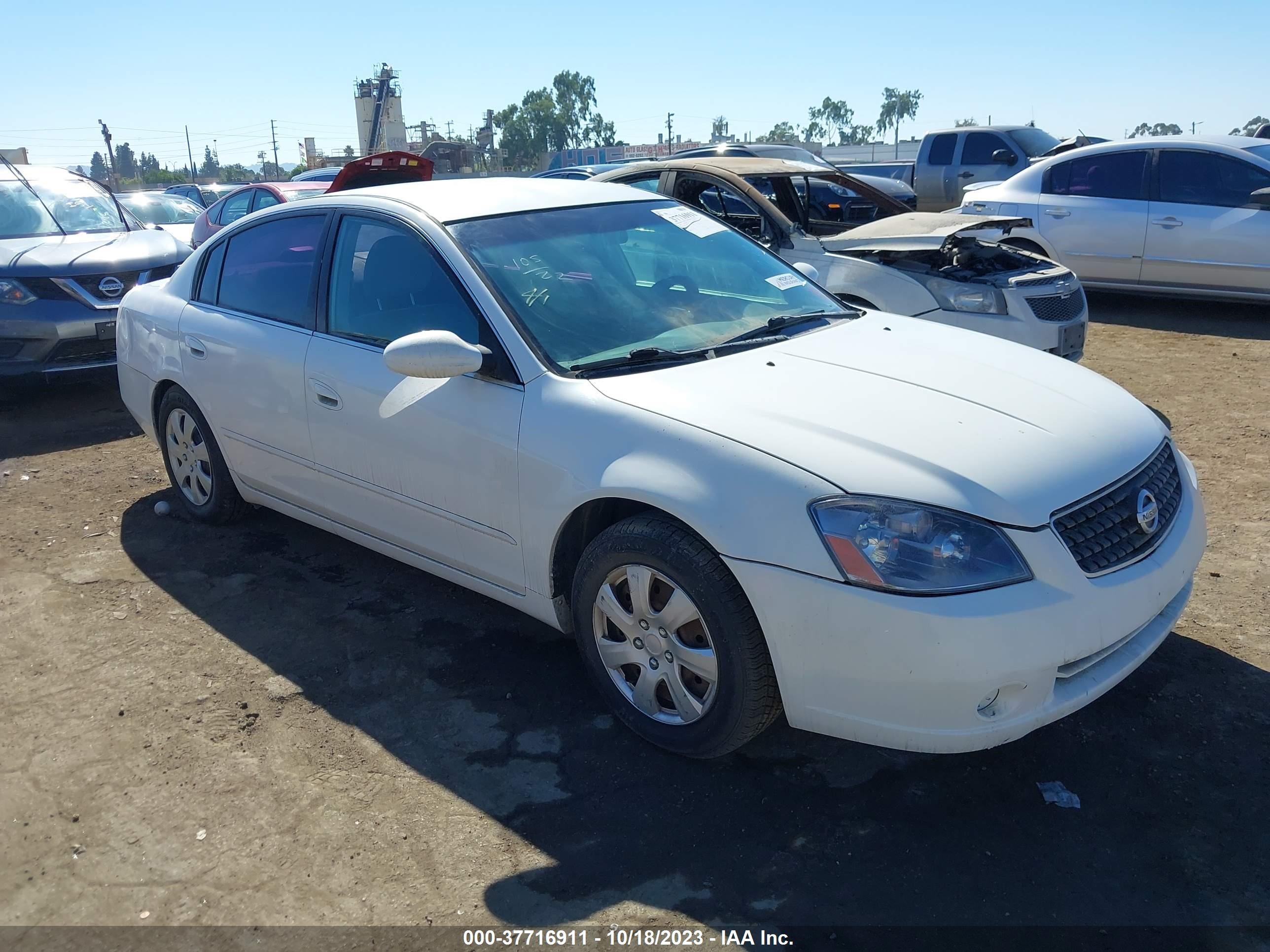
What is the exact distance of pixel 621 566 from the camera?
3.05 m

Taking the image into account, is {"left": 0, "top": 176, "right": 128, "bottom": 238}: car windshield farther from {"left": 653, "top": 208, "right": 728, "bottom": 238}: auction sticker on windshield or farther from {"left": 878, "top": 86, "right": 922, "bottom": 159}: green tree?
{"left": 878, "top": 86, "right": 922, "bottom": 159}: green tree

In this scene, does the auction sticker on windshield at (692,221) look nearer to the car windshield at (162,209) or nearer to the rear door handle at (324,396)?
the rear door handle at (324,396)

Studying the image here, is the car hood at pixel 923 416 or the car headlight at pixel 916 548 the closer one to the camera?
the car headlight at pixel 916 548

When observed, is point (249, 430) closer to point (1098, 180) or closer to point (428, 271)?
point (428, 271)

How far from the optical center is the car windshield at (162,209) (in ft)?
44.4

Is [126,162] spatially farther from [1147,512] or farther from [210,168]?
[1147,512]

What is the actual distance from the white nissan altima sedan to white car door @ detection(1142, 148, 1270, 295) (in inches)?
247

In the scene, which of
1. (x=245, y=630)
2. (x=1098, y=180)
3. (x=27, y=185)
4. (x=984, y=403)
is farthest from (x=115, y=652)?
(x=1098, y=180)

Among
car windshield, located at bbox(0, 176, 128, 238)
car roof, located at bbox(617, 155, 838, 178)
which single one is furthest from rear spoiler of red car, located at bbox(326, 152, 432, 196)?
car windshield, located at bbox(0, 176, 128, 238)

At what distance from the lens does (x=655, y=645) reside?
304cm

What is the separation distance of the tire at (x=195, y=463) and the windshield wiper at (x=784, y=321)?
8.54ft

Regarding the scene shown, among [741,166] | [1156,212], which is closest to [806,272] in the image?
[741,166]

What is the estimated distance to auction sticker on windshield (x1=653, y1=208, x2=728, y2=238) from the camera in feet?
14.1

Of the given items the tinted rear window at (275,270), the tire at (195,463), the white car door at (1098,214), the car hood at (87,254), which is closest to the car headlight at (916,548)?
the tinted rear window at (275,270)
